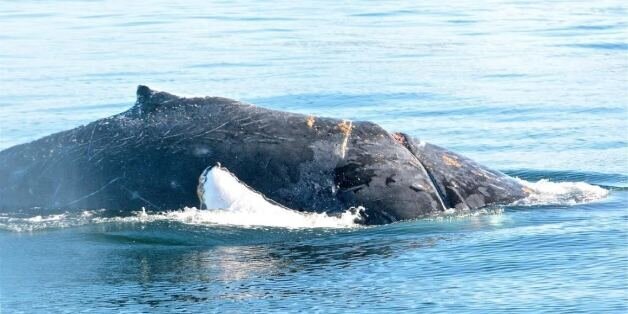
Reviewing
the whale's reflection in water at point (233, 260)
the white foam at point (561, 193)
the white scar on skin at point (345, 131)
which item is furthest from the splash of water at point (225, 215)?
the white foam at point (561, 193)

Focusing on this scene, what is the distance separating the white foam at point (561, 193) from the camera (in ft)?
41.7

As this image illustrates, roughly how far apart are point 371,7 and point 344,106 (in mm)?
20009

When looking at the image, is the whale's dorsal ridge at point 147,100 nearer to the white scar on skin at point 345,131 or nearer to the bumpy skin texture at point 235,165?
the bumpy skin texture at point 235,165

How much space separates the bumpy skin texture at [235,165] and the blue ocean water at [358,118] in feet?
0.97

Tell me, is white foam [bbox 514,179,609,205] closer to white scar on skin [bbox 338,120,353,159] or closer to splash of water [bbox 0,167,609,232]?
splash of water [bbox 0,167,609,232]

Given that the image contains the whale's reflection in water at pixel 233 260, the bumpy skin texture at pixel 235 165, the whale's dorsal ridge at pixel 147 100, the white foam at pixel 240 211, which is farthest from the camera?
the whale's dorsal ridge at pixel 147 100

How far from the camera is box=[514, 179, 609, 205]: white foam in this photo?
41.7 ft

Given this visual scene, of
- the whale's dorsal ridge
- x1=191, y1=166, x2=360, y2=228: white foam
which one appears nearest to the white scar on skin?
x1=191, y1=166, x2=360, y2=228: white foam

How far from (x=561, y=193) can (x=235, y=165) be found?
11.4 ft

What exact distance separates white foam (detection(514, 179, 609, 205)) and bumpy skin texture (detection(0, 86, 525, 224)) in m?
0.19

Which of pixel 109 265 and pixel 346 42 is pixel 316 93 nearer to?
pixel 346 42

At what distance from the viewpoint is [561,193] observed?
13.2 metres

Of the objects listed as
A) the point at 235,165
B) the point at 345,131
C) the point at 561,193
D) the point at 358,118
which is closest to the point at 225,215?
the point at 235,165

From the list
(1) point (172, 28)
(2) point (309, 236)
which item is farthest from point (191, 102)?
(1) point (172, 28)
